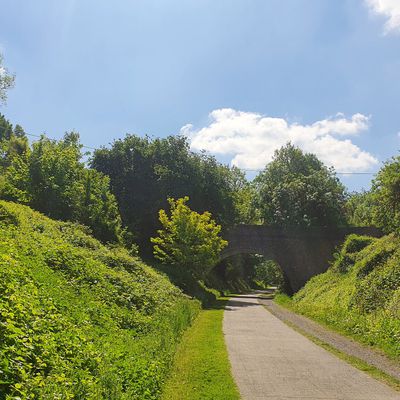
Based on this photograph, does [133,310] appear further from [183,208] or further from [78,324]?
[183,208]

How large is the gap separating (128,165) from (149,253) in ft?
27.3

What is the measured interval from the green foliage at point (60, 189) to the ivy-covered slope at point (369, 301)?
49.2 feet

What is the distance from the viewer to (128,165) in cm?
4028

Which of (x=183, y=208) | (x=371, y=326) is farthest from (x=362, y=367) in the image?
(x=183, y=208)

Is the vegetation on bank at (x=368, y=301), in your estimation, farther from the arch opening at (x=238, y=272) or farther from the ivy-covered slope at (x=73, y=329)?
the arch opening at (x=238, y=272)

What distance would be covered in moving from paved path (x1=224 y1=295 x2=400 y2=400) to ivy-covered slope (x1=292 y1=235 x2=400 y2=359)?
89.9 inches

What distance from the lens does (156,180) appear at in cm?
3897

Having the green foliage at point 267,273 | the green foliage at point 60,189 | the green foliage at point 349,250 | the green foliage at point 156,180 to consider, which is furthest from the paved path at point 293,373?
Answer: the green foliage at point 267,273

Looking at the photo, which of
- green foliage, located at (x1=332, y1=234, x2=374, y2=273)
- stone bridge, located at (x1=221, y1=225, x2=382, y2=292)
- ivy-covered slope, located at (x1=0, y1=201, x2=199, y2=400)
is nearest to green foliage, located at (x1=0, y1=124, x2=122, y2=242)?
ivy-covered slope, located at (x1=0, y1=201, x2=199, y2=400)

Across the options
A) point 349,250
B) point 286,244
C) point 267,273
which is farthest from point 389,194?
point 267,273

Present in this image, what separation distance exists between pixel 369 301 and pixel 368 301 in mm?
54

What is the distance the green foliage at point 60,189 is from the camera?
28078mm

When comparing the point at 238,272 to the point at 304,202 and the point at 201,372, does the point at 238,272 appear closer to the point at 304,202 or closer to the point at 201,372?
the point at 304,202

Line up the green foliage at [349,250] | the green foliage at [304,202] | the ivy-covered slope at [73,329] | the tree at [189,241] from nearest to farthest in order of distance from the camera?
the ivy-covered slope at [73,329], the green foliage at [349,250], the tree at [189,241], the green foliage at [304,202]
